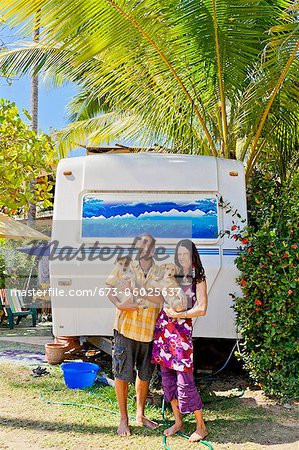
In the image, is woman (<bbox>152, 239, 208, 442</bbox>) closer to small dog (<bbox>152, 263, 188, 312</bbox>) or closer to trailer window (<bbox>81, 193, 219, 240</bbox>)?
small dog (<bbox>152, 263, 188, 312</bbox>)

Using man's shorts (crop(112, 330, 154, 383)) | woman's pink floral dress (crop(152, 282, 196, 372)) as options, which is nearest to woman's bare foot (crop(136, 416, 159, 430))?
man's shorts (crop(112, 330, 154, 383))

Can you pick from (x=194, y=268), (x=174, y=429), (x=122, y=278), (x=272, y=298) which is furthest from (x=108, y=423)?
(x=272, y=298)

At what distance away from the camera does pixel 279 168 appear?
771 centimetres

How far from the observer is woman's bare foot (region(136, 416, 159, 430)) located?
4.23 metres

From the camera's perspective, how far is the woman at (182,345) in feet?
13.1

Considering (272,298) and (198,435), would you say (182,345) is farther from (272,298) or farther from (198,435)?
(272,298)

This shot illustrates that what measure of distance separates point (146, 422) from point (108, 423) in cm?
39

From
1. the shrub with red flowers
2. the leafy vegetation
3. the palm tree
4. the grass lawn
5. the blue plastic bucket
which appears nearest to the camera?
the grass lawn

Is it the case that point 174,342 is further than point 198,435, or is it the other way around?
point 174,342

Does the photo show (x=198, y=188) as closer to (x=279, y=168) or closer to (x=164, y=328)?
(x=164, y=328)

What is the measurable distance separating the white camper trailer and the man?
1125mm

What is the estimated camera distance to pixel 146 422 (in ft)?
14.0

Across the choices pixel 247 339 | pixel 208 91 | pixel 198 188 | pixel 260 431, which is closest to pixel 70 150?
pixel 208 91

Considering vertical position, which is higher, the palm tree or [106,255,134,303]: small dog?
the palm tree
